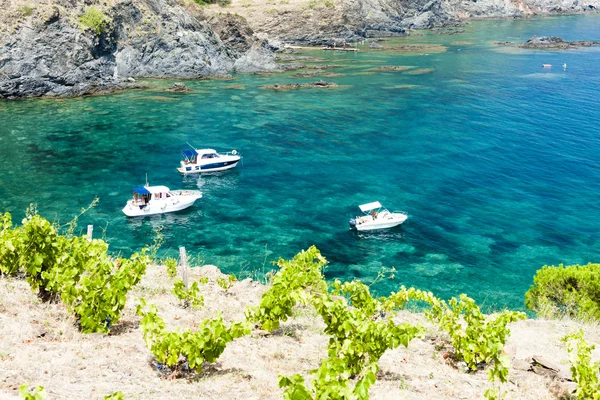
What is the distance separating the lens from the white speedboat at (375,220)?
143 feet

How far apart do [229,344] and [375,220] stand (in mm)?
28308

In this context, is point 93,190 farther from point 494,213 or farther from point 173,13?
point 173,13

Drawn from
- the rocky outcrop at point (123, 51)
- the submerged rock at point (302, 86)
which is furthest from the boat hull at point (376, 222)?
the rocky outcrop at point (123, 51)

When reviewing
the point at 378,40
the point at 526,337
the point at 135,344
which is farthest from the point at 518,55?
the point at 135,344

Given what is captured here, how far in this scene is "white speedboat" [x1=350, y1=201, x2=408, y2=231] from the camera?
43.7 m

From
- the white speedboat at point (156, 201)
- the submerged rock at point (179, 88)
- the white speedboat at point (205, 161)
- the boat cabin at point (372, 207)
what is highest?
the submerged rock at point (179, 88)

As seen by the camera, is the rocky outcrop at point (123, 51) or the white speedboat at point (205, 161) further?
the rocky outcrop at point (123, 51)

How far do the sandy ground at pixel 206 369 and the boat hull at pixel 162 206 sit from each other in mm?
25374

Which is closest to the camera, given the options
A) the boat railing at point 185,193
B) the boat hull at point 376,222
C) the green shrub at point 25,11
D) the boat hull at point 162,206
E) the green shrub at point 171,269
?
the green shrub at point 171,269

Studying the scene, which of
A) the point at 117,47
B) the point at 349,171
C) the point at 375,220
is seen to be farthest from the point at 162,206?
the point at 117,47

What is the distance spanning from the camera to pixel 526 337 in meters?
21.0

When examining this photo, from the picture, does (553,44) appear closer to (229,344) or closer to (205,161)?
(205,161)

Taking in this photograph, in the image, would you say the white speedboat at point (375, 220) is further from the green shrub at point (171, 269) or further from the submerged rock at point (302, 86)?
the submerged rock at point (302, 86)

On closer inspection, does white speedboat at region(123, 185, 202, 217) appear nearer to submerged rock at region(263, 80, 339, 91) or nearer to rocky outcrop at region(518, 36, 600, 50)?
submerged rock at region(263, 80, 339, 91)
